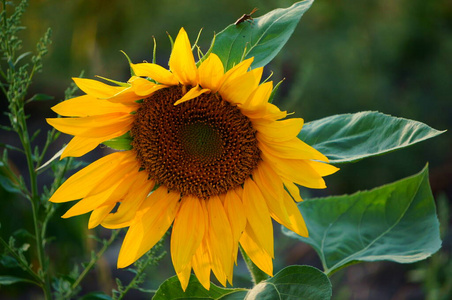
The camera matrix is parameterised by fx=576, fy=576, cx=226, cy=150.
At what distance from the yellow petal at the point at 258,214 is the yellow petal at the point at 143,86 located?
0.20 meters

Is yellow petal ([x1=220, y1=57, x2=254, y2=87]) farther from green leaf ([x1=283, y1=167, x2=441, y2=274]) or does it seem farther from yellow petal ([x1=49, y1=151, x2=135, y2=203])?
green leaf ([x1=283, y1=167, x2=441, y2=274])

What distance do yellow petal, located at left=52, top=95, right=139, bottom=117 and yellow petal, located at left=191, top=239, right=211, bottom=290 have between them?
0.70 feet

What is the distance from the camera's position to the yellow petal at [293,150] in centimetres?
68

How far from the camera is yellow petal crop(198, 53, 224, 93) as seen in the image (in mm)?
667

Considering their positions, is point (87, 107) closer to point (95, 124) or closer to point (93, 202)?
point (95, 124)

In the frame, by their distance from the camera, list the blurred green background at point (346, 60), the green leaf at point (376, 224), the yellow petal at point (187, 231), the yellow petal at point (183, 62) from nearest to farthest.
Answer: the yellow petal at point (183, 62) → the yellow petal at point (187, 231) → the green leaf at point (376, 224) → the blurred green background at point (346, 60)

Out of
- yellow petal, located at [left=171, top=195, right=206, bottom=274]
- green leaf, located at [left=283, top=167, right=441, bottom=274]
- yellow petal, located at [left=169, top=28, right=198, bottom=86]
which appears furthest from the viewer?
green leaf, located at [left=283, top=167, right=441, bottom=274]

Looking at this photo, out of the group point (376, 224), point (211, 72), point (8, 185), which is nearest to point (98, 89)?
point (211, 72)

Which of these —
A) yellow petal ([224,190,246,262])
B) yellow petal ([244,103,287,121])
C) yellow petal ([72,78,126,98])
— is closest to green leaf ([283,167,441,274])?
yellow petal ([224,190,246,262])

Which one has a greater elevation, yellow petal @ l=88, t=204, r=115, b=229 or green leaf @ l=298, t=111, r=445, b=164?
green leaf @ l=298, t=111, r=445, b=164

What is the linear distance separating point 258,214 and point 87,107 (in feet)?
0.87

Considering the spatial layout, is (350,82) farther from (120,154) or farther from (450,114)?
(120,154)

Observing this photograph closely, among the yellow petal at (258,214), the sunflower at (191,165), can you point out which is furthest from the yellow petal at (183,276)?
the yellow petal at (258,214)

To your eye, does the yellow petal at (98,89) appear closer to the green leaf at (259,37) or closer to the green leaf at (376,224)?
the green leaf at (259,37)
